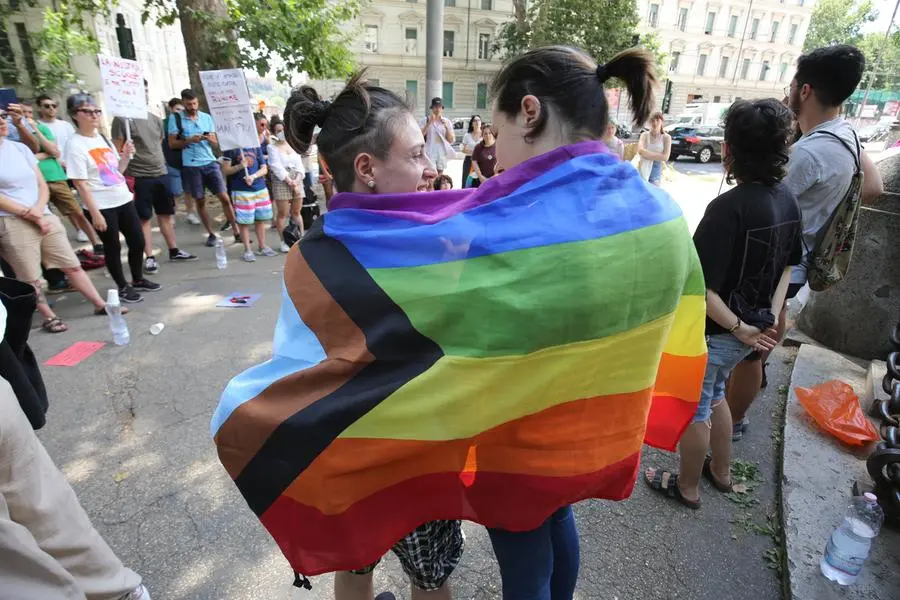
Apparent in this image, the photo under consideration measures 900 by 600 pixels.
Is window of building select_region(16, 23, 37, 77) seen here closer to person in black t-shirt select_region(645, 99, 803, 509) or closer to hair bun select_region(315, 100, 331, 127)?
hair bun select_region(315, 100, 331, 127)

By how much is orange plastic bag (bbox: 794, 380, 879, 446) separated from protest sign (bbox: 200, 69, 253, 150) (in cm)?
567

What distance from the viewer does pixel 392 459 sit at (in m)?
1.18

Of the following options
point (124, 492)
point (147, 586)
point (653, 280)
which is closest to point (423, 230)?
point (653, 280)

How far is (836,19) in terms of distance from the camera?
185 feet

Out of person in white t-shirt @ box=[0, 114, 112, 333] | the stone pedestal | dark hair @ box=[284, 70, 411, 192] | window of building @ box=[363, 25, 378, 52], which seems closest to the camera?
dark hair @ box=[284, 70, 411, 192]

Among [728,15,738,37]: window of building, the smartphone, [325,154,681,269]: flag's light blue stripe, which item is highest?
[728,15,738,37]: window of building

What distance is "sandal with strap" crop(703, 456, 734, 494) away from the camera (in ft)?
9.11

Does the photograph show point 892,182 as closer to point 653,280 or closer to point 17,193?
point 653,280

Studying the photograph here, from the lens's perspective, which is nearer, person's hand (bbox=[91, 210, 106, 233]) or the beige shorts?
the beige shorts

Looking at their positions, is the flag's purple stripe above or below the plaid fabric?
above

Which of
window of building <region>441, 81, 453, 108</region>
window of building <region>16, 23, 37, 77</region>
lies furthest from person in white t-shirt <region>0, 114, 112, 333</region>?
window of building <region>441, 81, 453, 108</region>

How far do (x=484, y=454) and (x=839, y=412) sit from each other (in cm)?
307

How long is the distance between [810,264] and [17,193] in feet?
18.3

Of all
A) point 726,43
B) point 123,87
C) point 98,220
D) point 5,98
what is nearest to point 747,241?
point 98,220
